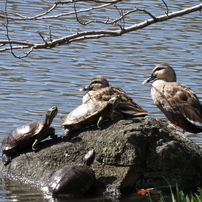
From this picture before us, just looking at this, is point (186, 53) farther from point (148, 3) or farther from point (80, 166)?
point (80, 166)

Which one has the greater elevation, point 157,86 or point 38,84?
point 157,86

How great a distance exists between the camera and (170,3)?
23406mm

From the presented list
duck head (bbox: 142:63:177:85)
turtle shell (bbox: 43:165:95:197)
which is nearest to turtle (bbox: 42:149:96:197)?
turtle shell (bbox: 43:165:95:197)

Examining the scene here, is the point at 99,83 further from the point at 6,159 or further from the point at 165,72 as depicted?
the point at 6,159

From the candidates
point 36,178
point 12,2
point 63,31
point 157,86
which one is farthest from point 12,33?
point 36,178

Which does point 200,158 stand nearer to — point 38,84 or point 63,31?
point 38,84

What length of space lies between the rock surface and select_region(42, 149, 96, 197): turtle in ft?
0.78

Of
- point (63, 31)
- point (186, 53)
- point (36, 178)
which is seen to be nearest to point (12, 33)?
point (63, 31)

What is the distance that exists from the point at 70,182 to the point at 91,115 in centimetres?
128

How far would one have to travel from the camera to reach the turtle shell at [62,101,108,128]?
942 centimetres

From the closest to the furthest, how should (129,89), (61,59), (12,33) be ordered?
(129,89), (61,59), (12,33)

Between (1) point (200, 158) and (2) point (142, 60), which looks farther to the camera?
(2) point (142, 60)

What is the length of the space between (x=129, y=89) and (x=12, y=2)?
367 inches

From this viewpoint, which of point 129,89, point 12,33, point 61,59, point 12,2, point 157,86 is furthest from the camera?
point 12,2
